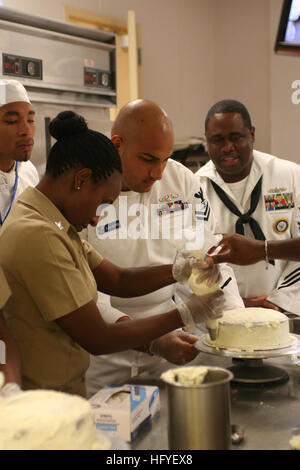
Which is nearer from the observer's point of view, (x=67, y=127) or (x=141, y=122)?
(x=67, y=127)

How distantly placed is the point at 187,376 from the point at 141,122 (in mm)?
1048

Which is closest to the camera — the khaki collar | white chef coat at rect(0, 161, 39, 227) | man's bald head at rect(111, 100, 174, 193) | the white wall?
the khaki collar

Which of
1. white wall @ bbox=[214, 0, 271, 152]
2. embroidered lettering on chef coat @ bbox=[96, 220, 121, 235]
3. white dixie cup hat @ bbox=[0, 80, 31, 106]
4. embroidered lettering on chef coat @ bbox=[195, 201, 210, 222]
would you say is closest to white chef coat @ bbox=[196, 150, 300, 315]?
embroidered lettering on chef coat @ bbox=[195, 201, 210, 222]

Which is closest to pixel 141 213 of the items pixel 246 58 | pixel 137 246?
pixel 137 246

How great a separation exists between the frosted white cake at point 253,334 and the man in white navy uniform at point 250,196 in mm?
843

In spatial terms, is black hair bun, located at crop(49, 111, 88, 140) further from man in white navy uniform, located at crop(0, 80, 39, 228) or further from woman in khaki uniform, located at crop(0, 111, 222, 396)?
man in white navy uniform, located at crop(0, 80, 39, 228)

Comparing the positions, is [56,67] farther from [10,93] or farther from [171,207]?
[171,207]

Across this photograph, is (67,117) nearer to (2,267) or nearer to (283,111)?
(2,267)

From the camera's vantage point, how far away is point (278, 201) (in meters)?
2.46

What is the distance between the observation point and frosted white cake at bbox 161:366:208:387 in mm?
960

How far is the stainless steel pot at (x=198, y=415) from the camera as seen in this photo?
0.90 meters

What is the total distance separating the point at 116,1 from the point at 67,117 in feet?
10.1

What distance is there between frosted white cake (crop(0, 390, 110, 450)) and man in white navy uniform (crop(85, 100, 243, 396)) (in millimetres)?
840
